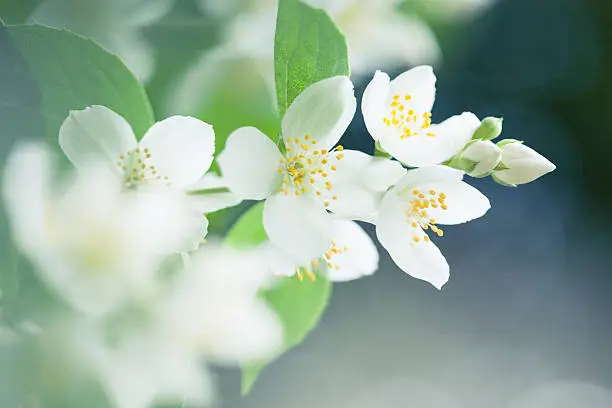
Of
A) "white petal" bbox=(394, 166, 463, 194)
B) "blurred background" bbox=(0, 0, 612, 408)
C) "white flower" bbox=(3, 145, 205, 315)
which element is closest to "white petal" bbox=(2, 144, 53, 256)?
"white flower" bbox=(3, 145, 205, 315)

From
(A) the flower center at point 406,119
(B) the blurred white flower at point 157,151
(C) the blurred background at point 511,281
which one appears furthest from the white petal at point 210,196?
(C) the blurred background at point 511,281

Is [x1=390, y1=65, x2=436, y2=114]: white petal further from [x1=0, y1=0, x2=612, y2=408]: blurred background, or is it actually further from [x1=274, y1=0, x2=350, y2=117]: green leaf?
[x1=0, y1=0, x2=612, y2=408]: blurred background

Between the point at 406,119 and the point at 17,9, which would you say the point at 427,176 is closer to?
the point at 406,119

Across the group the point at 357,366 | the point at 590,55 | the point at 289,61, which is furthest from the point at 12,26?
the point at 590,55

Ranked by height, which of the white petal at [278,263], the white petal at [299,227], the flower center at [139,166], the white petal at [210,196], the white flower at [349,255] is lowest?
the white flower at [349,255]

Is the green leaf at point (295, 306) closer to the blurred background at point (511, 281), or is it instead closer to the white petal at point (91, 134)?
the white petal at point (91, 134)

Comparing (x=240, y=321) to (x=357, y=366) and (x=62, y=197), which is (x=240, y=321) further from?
(x=357, y=366)

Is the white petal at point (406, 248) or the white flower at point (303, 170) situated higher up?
the white flower at point (303, 170)
